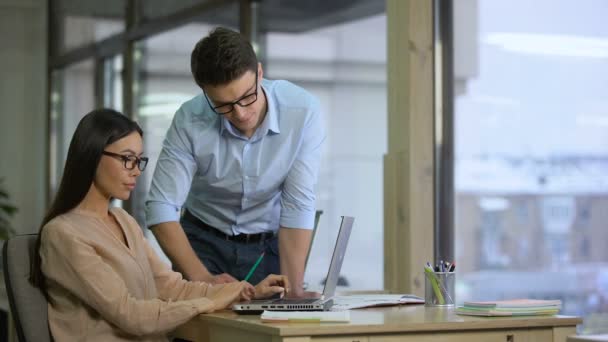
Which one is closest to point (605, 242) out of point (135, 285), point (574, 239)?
point (574, 239)

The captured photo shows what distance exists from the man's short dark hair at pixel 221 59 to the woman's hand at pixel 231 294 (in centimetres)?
53

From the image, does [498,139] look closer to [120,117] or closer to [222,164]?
[222,164]

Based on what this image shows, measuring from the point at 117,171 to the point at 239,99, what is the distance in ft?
1.28

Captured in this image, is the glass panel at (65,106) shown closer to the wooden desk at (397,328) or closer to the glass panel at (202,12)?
the glass panel at (202,12)

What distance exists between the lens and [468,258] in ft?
12.2

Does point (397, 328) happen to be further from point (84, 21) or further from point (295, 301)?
point (84, 21)

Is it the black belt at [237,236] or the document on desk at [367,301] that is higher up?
the black belt at [237,236]

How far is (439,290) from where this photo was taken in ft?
7.97

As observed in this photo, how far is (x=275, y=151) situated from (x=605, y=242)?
1.21 meters

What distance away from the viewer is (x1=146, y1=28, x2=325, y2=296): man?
270cm

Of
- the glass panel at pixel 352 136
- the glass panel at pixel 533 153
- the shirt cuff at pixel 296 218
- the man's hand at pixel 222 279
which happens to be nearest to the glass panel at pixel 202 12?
the glass panel at pixel 352 136

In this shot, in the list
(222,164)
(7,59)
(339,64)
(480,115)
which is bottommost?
(222,164)

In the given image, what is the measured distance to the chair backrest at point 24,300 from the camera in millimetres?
2254

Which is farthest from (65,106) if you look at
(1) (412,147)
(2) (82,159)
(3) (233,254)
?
(2) (82,159)
